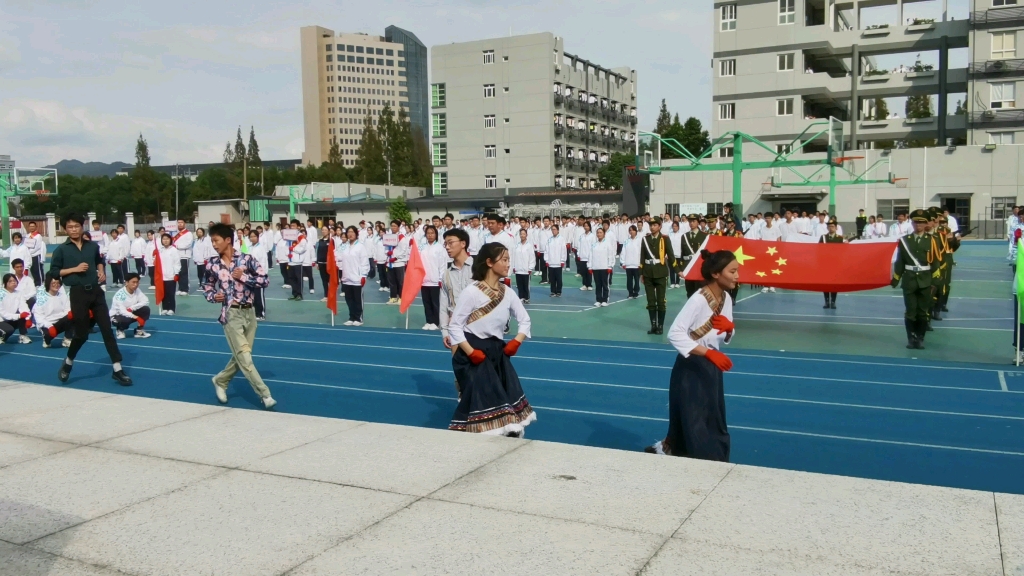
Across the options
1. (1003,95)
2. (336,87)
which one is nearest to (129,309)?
(1003,95)

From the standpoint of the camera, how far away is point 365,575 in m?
3.78

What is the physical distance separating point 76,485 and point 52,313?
9.59 metres

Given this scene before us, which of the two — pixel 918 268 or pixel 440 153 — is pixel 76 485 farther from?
pixel 440 153

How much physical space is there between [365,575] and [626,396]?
576 cm

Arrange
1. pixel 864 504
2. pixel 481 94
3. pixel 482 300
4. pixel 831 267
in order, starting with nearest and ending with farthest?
pixel 864 504
pixel 482 300
pixel 831 267
pixel 481 94

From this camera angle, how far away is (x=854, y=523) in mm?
4215

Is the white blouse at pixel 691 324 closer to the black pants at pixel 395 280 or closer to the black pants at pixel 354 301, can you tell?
the black pants at pixel 354 301

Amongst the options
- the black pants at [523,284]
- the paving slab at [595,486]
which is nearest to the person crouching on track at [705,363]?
the paving slab at [595,486]

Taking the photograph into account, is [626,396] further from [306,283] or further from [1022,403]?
[306,283]

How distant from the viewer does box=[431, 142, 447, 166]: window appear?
255ft

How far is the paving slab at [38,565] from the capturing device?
3.86 meters

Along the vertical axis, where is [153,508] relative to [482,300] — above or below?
below

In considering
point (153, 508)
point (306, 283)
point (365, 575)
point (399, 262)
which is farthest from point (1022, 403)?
point (306, 283)

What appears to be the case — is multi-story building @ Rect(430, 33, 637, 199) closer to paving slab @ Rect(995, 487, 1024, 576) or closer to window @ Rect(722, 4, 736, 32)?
window @ Rect(722, 4, 736, 32)
